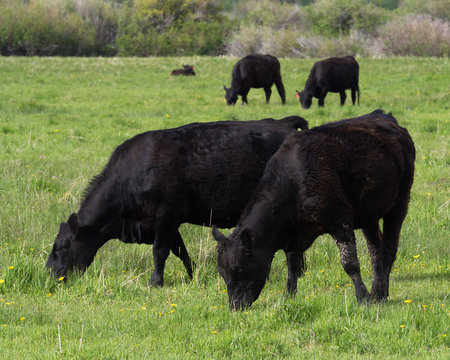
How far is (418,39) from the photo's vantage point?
4391 cm

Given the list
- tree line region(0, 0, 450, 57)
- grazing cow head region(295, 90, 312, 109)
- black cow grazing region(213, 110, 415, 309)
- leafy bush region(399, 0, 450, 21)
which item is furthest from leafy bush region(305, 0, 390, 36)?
black cow grazing region(213, 110, 415, 309)

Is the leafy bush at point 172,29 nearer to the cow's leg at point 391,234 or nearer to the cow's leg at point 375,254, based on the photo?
the cow's leg at point 375,254

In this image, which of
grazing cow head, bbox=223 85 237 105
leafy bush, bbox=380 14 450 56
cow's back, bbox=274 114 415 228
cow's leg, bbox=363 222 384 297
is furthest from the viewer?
leafy bush, bbox=380 14 450 56

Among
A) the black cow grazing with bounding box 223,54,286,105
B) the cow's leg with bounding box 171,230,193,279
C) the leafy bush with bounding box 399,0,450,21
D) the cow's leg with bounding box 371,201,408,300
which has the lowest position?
the leafy bush with bounding box 399,0,450,21

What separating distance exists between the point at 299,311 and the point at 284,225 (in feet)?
2.53

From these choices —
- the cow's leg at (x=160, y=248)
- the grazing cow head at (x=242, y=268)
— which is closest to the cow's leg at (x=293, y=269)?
the grazing cow head at (x=242, y=268)

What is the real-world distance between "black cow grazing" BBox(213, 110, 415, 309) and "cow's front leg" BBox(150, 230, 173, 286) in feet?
3.78

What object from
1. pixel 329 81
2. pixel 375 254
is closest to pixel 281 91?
pixel 329 81

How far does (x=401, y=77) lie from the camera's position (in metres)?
24.9

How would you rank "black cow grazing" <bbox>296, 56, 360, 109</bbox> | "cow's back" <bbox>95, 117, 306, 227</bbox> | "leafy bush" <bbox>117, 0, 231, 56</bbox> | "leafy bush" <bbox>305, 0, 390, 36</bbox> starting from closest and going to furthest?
"cow's back" <bbox>95, 117, 306, 227</bbox> < "black cow grazing" <bbox>296, 56, 360, 109</bbox> < "leafy bush" <bbox>305, 0, 390, 36</bbox> < "leafy bush" <bbox>117, 0, 231, 56</bbox>

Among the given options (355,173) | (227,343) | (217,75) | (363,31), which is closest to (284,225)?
(355,173)

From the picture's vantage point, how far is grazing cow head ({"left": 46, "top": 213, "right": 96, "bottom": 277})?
667cm

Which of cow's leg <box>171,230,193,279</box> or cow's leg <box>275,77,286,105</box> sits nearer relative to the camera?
cow's leg <box>171,230,193,279</box>

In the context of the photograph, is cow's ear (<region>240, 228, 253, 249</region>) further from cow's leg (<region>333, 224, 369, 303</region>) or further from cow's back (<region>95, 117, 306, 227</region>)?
cow's back (<region>95, 117, 306, 227</region>)
